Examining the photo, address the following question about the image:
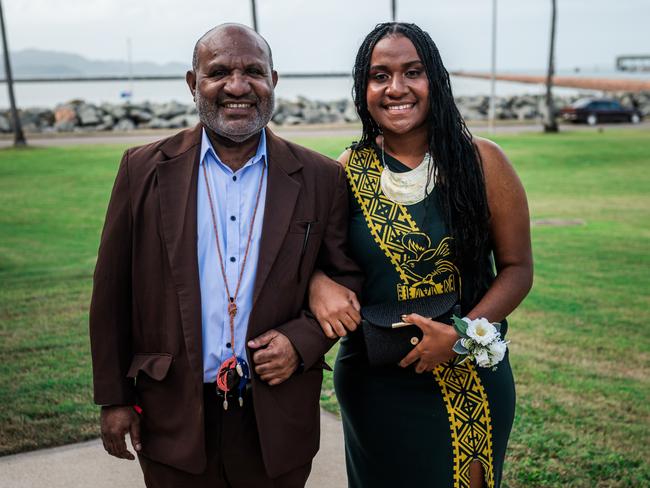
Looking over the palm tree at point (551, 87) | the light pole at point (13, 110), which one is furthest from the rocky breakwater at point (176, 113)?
the light pole at point (13, 110)

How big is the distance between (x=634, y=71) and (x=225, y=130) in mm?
135895

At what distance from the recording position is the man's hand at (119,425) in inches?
102

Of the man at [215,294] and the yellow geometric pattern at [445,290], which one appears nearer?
the man at [215,294]

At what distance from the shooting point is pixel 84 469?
4.00 metres

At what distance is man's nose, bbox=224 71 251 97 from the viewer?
8.39 ft

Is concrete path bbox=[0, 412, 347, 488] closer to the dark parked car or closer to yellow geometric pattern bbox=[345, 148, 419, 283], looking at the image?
yellow geometric pattern bbox=[345, 148, 419, 283]

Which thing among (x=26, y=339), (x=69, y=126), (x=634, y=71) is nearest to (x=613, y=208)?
(x=26, y=339)

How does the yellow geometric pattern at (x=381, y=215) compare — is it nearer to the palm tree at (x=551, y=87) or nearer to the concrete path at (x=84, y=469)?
the concrete path at (x=84, y=469)

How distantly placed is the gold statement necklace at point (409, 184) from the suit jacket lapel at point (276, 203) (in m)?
0.36

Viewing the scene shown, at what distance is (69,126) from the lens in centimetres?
3272

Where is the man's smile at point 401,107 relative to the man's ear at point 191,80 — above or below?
below

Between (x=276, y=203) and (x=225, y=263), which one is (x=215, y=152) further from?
(x=225, y=263)

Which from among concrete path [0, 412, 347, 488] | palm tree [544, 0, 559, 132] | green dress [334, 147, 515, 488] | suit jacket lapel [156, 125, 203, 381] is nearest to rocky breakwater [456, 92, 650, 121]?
palm tree [544, 0, 559, 132]

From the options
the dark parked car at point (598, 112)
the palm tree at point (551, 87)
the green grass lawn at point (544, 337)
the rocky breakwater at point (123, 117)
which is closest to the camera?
the green grass lawn at point (544, 337)
